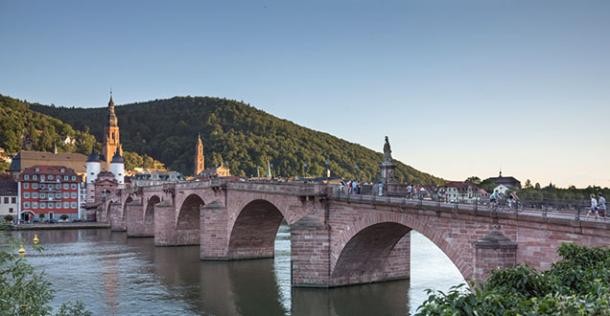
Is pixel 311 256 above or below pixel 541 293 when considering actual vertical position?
below

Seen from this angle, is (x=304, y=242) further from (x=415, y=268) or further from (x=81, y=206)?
(x=81, y=206)

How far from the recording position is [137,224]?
232 ft

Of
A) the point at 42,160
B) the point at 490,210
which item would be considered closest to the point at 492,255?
the point at 490,210

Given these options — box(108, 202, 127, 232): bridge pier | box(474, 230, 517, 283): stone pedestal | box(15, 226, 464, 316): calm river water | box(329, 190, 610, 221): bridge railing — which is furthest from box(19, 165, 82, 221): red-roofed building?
box(474, 230, 517, 283): stone pedestal

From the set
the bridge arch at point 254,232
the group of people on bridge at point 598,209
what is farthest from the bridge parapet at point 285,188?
the group of people on bridge at point 598,209

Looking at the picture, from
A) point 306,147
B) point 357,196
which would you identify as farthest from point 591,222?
point 306,147

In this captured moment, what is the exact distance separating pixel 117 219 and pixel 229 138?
8254 cm

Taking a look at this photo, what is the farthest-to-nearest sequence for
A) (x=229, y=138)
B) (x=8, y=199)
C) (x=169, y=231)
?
(x=229, y=138) → (x=8, y=199) → (x=169, y=231)

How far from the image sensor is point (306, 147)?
155m

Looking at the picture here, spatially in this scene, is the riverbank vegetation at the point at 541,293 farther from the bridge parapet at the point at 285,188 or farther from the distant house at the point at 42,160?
the distant house at the point at 42,160

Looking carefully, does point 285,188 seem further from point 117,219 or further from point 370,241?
point 117,219

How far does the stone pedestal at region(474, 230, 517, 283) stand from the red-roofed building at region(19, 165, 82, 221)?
84645 millimetres

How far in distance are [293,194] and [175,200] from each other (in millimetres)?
27270

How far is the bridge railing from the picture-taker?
712 inches
